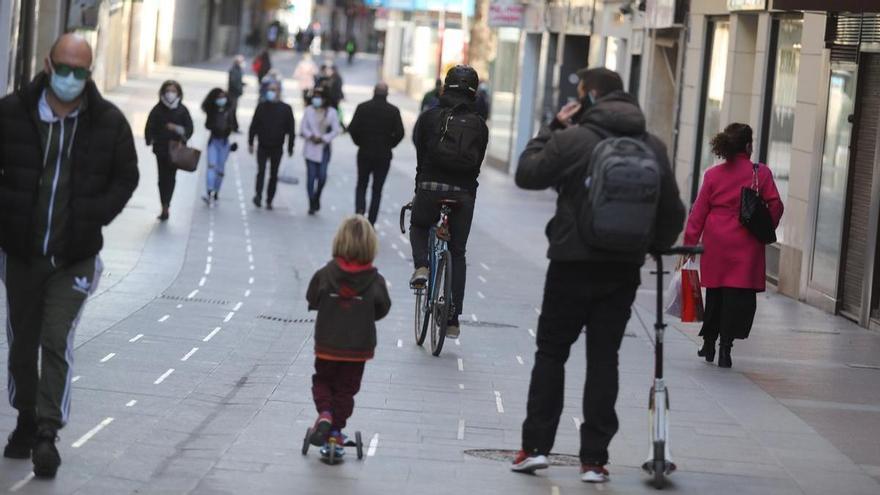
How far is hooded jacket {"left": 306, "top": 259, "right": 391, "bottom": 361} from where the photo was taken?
27.0 ft

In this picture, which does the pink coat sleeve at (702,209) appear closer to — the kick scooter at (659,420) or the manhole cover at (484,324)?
the manhole cover at (484,324)

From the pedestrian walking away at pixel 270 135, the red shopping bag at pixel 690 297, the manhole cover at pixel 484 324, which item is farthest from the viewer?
the pedestrian walking away at pixel 270 135

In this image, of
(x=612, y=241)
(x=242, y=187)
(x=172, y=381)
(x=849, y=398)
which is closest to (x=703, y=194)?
(x=849, y=398)

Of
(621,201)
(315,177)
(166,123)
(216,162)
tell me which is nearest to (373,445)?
(621,201)

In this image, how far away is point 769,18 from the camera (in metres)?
20.6

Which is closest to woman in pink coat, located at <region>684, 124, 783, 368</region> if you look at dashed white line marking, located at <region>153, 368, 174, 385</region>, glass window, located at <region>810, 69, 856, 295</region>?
dashed white line marking, located at <region>153, 368, 174, 385</region>

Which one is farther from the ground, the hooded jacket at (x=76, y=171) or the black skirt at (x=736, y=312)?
the hooded jacket at (x=76, y=171)

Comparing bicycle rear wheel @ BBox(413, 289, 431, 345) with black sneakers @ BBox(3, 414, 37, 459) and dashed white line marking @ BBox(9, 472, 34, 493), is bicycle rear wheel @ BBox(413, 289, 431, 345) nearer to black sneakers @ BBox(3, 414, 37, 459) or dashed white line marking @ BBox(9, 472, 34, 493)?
black sneakers @ BBox(3, 414, 37, 459)

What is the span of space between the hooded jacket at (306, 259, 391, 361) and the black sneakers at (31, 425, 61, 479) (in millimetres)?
1324

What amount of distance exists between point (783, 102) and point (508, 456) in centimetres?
1228

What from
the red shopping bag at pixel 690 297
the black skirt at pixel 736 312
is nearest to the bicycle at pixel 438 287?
the red shopping bag at pixel 690 297

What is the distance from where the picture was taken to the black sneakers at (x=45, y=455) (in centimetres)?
741

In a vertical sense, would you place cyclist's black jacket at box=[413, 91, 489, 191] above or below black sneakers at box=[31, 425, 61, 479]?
above

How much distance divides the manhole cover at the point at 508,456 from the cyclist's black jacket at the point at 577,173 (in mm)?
1176
